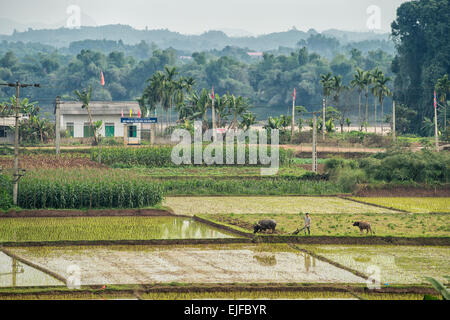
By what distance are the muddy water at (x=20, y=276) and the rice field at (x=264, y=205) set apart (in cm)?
1052

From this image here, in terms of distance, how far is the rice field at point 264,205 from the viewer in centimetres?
2872

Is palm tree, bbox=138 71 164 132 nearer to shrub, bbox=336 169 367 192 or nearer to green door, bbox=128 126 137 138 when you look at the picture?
green door, bbox=128 126 137 138

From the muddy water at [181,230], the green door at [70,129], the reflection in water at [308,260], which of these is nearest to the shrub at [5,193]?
the muddy water at [181,230]

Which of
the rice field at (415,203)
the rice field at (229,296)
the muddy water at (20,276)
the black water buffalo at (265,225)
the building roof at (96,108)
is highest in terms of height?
the building roof at (96,108)

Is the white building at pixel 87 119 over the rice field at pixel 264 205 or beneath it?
over

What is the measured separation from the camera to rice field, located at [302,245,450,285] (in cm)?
1723

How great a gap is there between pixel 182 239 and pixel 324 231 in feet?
16.6

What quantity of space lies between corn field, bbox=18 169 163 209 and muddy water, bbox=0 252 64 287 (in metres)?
8.73

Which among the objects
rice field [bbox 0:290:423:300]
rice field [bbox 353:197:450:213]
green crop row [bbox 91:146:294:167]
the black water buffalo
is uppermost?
green crop row [bbox 91:146:294:167]

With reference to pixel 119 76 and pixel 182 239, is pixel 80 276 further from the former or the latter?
pixel 119 76

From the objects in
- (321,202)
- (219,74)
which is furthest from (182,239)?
(219,74)

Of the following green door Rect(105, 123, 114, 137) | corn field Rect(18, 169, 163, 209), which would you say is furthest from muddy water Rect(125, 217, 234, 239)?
green door Rect(105, 123, 114, 137)

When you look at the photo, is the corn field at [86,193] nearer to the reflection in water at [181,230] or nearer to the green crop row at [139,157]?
the reflection in water at [181,230]

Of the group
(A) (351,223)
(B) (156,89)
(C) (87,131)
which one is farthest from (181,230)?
(B) (156,89)
